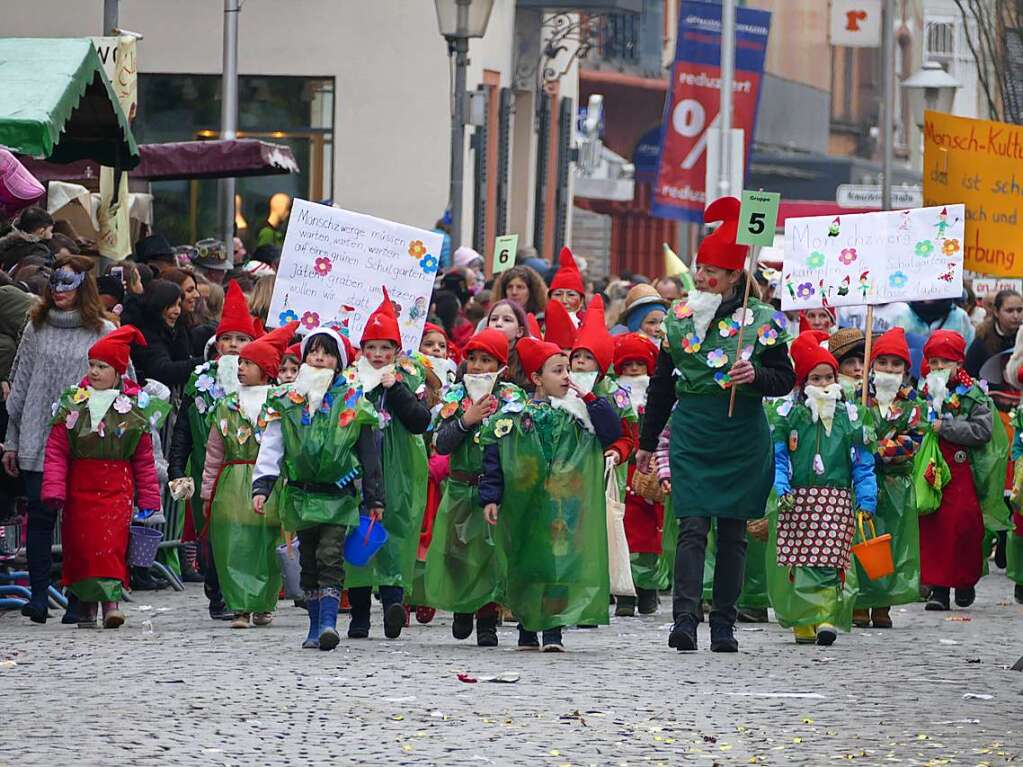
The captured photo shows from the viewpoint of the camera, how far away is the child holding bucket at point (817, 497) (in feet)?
41.2

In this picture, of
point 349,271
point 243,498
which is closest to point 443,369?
point 349,271

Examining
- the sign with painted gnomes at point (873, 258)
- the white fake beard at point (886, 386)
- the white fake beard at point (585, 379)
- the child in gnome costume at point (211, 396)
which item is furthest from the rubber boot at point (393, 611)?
the sign with painted gnomes at point (873, 258)

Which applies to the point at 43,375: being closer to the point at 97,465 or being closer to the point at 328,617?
the point at 97,465

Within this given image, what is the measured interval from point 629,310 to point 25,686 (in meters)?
7.33

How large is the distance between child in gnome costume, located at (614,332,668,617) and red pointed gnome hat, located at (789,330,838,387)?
61.7 inches

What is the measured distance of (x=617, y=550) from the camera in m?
13.8

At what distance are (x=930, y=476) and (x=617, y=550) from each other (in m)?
2.30

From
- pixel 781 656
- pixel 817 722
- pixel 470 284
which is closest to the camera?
pixel 817 722

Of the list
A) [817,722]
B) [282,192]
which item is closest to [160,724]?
[817,722]

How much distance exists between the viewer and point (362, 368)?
12328mm

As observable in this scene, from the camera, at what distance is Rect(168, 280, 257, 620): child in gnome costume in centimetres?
1362

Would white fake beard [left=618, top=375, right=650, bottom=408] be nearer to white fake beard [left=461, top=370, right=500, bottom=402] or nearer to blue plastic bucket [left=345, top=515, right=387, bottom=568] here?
white fake beard [left=461, top=370, right=500, bottom=402]

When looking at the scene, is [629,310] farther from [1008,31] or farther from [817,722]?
[1008,31]

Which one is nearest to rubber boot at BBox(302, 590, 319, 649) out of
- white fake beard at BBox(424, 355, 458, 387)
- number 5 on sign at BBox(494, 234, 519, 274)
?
white fake beard at BBox(424, 355, 458, 387)
